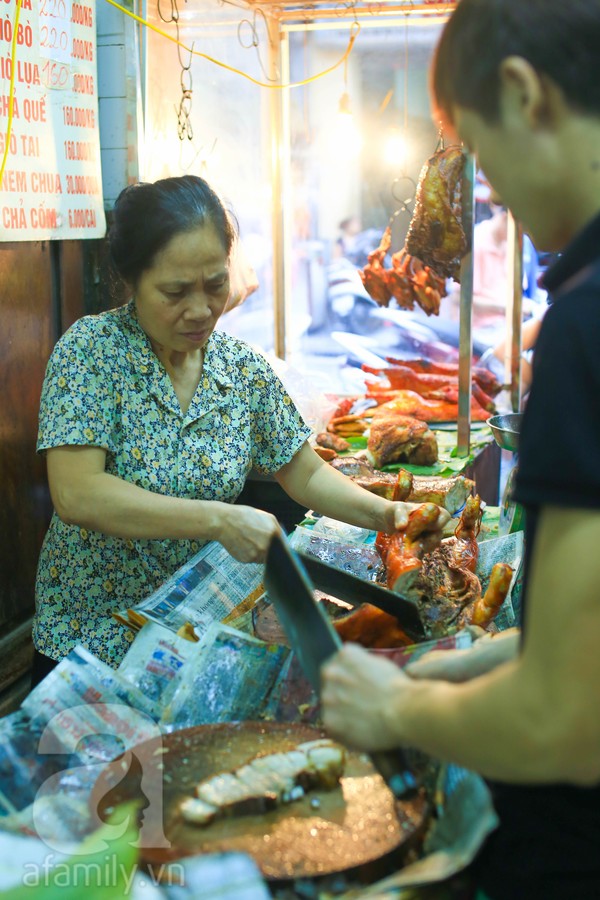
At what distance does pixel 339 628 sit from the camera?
80.6 inches

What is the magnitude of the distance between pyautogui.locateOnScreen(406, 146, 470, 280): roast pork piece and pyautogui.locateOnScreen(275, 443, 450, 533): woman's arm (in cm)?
179

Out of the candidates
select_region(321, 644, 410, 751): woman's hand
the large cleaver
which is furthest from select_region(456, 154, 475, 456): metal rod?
select_region(321, 644, 410, 751): woman's hand

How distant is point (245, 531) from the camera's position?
2326 mm

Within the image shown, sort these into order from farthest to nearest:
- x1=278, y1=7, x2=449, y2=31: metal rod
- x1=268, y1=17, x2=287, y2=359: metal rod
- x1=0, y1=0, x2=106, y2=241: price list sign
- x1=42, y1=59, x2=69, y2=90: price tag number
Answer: x1=268, y1=17, x2=287, y2=359: metal rod < x1=278, y1=7, x2=449, y2=31: metal rod < x1=42, y1=59, x2=69, y2=90: price tag number < x1=0, y1=0, x2=106, y2=241: price list sign

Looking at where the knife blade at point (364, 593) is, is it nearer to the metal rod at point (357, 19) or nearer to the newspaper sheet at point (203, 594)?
the newspaper sheet at point (203, 594)

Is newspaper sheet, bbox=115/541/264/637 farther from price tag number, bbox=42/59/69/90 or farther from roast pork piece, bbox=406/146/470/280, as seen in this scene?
roast pork piece, bbox=406/146/470/280

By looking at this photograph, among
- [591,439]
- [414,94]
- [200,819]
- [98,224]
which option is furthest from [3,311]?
[414,94]

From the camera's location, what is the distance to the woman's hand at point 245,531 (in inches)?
91.2

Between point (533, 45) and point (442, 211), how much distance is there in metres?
3.35

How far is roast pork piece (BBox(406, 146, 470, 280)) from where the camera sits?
433 centimetres

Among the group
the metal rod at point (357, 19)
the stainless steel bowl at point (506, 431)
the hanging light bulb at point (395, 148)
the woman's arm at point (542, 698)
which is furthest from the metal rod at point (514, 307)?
the woman's arm at point (542, 698)

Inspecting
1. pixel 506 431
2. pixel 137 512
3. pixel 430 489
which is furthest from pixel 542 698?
pixel 430 489

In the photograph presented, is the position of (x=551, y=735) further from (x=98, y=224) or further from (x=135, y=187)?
(x=98, y=224)

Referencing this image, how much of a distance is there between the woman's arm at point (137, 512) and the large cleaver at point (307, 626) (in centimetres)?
64
